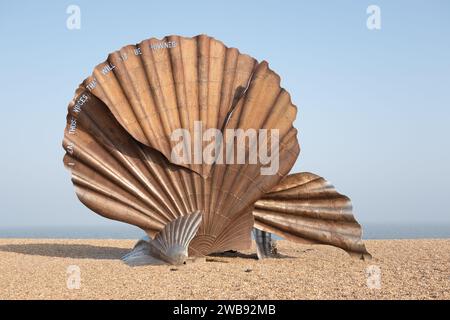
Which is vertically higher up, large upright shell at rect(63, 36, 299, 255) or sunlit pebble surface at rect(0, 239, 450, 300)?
large upright shell at rect(63, 36, 299, 255)

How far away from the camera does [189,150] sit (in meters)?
9.27

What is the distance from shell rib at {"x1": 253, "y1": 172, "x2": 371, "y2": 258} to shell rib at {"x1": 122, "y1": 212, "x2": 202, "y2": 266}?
114cm

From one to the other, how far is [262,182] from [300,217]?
3.15 feet

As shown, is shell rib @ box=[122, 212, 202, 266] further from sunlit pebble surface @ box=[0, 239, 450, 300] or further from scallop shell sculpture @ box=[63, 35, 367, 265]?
sunlit pebble surface @ box=[0, 239, 450, 300]

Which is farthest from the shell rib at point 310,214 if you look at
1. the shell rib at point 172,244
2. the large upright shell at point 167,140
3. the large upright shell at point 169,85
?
the large upright shell at point 169,85

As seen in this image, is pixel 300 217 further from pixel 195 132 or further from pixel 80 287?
pixel 80 287

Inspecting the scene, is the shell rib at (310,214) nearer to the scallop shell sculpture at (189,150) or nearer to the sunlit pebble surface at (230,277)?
the scallop shell sculpture at (189,150)

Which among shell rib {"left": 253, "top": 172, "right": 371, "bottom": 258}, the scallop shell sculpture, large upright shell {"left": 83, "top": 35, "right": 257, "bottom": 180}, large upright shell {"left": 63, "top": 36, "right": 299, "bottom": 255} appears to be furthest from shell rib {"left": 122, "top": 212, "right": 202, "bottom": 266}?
shell rib {"left": 253, "top": 172, "right": 371, "bottom": 258}

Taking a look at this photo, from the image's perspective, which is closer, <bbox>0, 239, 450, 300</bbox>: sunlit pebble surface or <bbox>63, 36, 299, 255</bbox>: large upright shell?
<bbox>0, 239, 450, 300</bbox>: sunlit pebble surface

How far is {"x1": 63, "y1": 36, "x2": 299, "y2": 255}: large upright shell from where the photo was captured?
30.1ft

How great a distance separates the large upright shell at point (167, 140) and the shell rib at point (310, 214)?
0.33 metres

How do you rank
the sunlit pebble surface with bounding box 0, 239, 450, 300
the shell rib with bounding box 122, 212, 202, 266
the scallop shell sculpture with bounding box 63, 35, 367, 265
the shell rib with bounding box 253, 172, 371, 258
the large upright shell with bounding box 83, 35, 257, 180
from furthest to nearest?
1. the shell rib with bounding box 253, 172, 371, 258
2. the large upright shell with bounding box 83, 35, 257, 180
3. the scallop shell sculpture with bounding box 63, 35, 367, 265
4. the shell rib with bounding box 122, 212, 202, 266
5. the sunlit pebble surface with bounding box 0, 239, 450, 300

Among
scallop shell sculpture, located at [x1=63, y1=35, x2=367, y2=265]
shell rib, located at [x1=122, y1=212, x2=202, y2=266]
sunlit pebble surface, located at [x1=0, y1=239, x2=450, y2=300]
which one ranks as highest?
scallop shell sculpture, located at [x1=63, y1=35, x2=367, y2=265]

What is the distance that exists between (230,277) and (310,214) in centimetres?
246
